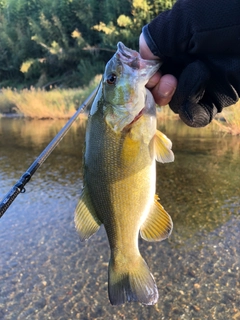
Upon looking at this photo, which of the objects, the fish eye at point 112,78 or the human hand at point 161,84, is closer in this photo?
the fish eye at point 112,78

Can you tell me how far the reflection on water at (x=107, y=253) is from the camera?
4.00 m

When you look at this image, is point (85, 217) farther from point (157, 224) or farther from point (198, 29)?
point (198, 29)

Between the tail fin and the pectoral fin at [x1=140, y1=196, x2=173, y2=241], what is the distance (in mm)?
186

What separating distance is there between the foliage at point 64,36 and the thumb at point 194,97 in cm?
2583

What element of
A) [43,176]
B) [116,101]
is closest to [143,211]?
[116,101]

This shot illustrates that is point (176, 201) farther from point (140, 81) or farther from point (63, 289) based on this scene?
point (140, 81)

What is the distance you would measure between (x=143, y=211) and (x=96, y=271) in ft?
9.32

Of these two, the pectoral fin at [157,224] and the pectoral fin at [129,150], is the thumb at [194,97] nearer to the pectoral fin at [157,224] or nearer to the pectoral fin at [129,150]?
the pectoral fin at [129,150]

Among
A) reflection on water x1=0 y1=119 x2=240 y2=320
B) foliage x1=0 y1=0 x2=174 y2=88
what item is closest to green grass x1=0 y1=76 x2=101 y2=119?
foliage x1=0 y1=0 x2=174 y2=88

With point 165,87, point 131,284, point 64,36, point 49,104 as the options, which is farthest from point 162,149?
point 64,36

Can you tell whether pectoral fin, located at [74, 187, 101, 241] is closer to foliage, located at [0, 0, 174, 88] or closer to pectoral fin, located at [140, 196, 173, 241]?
pectoral fin, located at [140, 196, 173, 241]

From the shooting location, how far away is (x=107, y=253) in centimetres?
506

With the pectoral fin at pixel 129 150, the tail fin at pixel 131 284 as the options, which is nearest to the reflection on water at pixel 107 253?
the tail fin at pixel 131 284

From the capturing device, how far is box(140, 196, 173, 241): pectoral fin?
2.18 m
